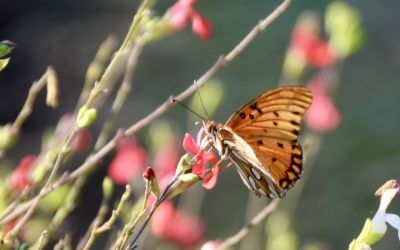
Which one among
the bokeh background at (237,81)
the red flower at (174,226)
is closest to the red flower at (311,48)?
the red flower at (174,226)

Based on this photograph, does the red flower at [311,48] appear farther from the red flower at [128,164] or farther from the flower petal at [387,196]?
the flower petal at [387,196]

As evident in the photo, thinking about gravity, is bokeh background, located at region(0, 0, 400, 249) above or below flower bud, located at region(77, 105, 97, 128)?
Result: below

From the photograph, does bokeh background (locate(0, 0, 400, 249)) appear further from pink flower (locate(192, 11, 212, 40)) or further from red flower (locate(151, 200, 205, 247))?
pink flower (locate(192, 11, 212, 40))

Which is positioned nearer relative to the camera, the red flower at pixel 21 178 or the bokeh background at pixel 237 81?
the red flower at pixel 21 178

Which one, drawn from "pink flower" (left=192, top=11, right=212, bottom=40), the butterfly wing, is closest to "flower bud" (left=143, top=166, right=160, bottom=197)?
the butterfly wing

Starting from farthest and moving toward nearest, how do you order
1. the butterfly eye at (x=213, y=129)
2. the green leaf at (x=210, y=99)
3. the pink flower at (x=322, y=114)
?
the pink flower at (x=322, y=114), the green leaf at (x=210, y=99), the butterfly eye at (x=213, y=129)

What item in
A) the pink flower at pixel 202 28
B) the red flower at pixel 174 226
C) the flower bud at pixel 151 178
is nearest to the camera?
the flower bud at pixel 151 178

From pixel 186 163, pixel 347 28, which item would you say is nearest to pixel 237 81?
pixel 347 28
